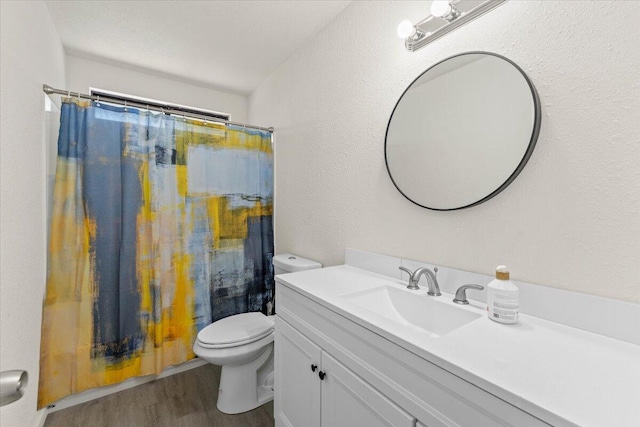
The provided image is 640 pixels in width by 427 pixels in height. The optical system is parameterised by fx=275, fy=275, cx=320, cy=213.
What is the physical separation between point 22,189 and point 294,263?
1413mm

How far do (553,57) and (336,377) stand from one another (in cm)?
130

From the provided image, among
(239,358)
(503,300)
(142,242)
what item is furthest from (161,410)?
(503,300)

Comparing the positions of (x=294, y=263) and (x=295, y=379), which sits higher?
(x=294, y=263)

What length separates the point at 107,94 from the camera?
2.31 meters

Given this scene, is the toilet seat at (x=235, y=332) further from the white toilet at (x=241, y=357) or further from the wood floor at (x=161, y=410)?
the wood floor at (x=161, y=410)

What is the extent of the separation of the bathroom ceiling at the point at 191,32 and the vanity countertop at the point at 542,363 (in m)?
1.78

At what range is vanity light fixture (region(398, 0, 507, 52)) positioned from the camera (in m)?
1.02

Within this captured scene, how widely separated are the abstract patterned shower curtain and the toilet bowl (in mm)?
441

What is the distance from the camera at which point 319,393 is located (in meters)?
1.08

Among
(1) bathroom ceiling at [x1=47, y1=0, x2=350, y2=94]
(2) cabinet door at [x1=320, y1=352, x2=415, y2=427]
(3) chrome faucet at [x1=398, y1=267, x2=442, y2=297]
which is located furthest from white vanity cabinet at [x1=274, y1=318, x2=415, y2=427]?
(1) bathroom ceiling at [x1=47, y1=0, x2=350, y2=94]

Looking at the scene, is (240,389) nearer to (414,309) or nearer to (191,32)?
(414,309)

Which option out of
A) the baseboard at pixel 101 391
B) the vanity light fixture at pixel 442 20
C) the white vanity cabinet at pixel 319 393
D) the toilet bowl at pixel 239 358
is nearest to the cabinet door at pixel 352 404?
the white vanity cabinet at pixel 319 393

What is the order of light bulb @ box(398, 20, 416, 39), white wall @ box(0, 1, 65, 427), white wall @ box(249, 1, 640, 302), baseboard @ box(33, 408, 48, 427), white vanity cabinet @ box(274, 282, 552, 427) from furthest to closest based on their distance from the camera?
baseboard @ box(33, 408, 48, 427)
light bulb @ box(398, 20, 416, 39)
white wall @ box(0, 1, 65, 427)
white wall @ box(249, 1, 640, 302)
white vanity cabinet @ box(274, 282, 552, 427)

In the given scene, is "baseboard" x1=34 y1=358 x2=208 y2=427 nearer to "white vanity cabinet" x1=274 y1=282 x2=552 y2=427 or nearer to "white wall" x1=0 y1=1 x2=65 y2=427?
"white wall" x1=0 y1=1 x2=65 y2=427
